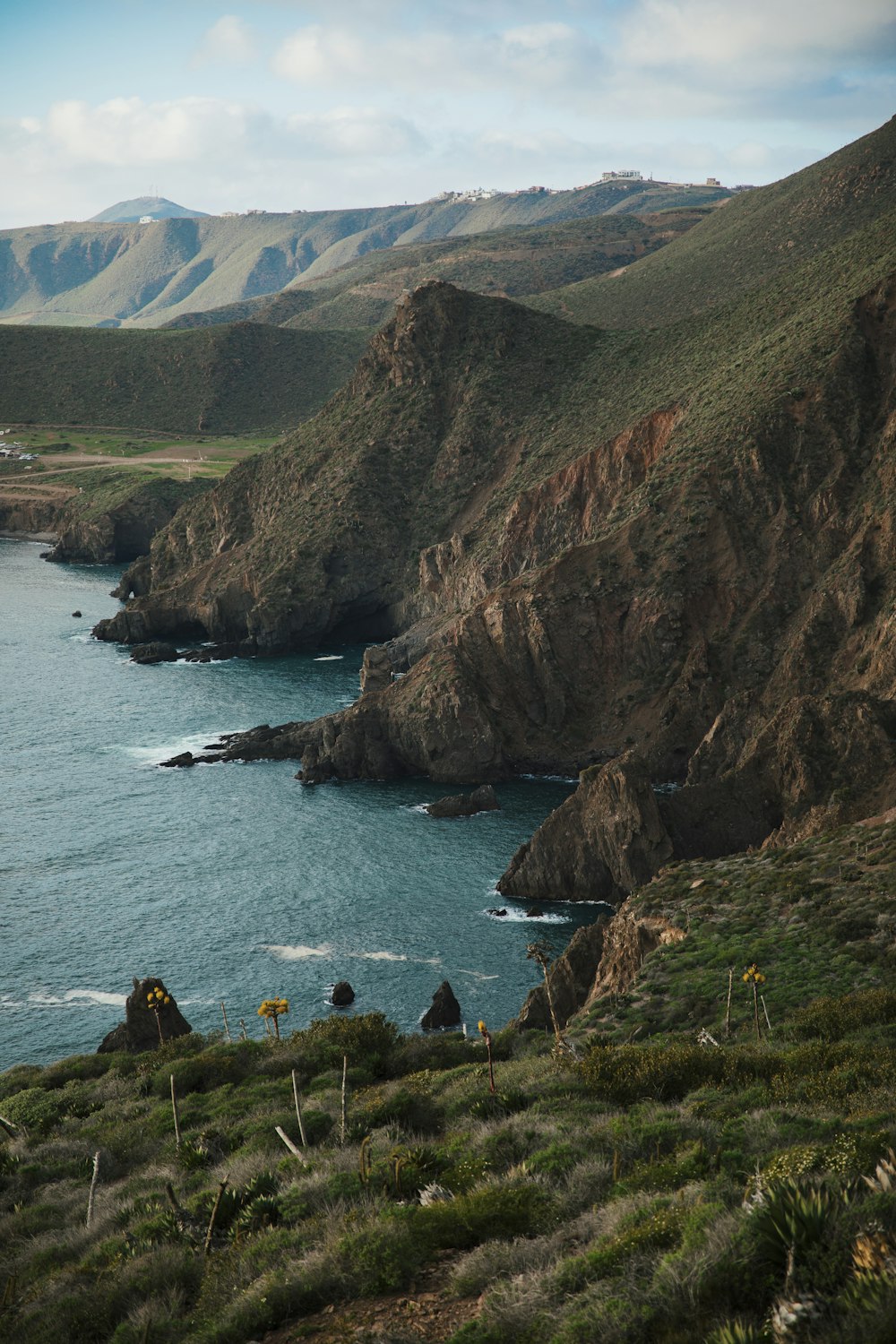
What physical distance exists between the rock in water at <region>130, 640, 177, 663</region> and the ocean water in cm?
1115

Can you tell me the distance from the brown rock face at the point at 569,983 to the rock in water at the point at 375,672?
5087cm

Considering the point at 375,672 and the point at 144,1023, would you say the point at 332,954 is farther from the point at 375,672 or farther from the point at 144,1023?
the point at 375,672

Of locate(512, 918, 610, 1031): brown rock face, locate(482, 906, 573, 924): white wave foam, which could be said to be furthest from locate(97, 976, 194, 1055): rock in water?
locate(482, 906, 573, 924): white wave foam

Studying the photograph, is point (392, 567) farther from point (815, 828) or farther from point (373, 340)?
point (815, 828)

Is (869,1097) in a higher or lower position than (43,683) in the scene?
higher

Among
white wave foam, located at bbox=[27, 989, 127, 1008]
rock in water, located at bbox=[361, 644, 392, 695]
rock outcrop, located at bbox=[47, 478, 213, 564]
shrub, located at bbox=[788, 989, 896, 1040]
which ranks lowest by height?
white wave foam, located at bbox=[27, 989, 127, 1008]

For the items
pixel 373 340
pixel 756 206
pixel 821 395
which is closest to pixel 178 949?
pixel 821 395

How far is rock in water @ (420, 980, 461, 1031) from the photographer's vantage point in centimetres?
5234

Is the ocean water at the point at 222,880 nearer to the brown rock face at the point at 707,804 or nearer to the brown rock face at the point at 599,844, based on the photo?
the brown rock face at the point at 599,844

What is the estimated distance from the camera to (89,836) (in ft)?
259

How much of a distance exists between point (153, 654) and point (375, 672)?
1266 inches

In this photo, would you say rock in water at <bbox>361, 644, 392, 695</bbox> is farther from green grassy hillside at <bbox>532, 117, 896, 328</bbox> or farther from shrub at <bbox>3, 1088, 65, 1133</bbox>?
green grassy hillside at <bbox>532, 117, 896, 328</bbox>

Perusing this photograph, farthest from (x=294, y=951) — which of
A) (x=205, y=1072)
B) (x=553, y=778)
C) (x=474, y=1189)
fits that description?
(x=474, y=1189)

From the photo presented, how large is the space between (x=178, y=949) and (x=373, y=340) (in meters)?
99.5
